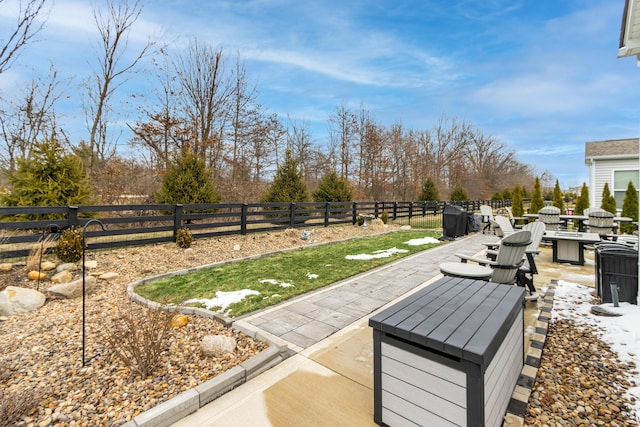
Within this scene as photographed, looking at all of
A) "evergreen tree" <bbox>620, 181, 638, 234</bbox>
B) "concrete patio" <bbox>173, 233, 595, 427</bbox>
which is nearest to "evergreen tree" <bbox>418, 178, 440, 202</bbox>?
"evergreen tree" <bbox>620, 181, 638, 234</bbox>

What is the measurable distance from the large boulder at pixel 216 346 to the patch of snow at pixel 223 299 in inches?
35.7

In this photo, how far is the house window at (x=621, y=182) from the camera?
11430mm

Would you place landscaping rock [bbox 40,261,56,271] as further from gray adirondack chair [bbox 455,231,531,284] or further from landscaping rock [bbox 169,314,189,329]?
gray adirondack chair [bbox 455,231,531,284]

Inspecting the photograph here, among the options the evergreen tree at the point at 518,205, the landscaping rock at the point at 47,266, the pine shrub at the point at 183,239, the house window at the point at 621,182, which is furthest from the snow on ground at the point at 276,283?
the house window at the point at 621,182

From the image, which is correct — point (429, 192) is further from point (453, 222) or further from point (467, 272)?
point (467, 272)

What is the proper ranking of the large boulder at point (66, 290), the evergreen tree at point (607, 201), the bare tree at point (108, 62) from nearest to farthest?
the large boulder at point (66, 290) → the evergreen tree at point (607, 201) → the bare tree at point (108, 62)

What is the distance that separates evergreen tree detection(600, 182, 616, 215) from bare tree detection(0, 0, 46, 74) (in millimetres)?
19686

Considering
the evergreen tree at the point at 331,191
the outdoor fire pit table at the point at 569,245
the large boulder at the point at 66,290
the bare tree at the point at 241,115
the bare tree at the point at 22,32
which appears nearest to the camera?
the large boulder at the point at 66,290

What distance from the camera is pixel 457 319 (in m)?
1.83

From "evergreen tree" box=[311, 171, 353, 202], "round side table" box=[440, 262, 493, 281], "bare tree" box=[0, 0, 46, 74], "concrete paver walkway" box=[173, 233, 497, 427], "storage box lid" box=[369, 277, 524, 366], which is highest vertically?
"bare tree" box=[0, 0, 46, 74]

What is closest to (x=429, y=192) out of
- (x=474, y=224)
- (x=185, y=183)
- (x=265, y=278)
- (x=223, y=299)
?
(x=474, y=224)

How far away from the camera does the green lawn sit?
4027 millimetres

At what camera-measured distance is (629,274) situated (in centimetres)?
353

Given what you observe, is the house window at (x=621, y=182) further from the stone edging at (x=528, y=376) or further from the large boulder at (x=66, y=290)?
the large boulder at (x=66, y=290)
